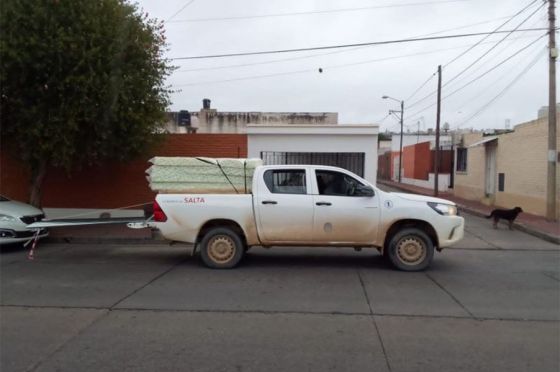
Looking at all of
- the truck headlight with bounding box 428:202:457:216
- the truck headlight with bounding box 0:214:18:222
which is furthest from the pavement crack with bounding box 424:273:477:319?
the truck headlight with bounding box 0:214:18:222

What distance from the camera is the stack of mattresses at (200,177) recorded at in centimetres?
889

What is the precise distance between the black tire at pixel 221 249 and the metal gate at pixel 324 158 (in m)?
6.61

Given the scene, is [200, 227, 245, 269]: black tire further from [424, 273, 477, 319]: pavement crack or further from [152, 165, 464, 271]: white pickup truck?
[424, 273, 477, 319]: pavement crack

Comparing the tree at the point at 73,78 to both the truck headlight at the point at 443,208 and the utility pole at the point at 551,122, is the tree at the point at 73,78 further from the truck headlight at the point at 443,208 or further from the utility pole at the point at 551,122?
the utility pole at the point at 551,122

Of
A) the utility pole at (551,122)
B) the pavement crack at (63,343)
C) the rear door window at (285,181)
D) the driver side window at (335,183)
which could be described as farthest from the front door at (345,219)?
the utility pole at (551,122)

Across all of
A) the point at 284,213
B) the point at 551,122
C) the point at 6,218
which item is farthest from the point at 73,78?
the point at 551,122

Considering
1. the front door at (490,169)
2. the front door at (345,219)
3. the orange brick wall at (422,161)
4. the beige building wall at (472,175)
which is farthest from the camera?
the orange brick wall at (422,161)

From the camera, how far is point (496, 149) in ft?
72.2

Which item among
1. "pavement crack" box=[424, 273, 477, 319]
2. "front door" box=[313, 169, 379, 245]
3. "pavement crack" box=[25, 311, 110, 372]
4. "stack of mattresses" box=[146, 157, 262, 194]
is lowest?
"pavement crack" box=[25, 311, 110, 372]

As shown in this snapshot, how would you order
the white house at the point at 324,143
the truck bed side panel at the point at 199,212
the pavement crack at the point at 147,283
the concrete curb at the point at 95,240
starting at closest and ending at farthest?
the pavement crack at the point at 147,283
the truck bed side panel at the point at 199,212
the concrete curb at the point at 95,240
the white house at the point at 324,143

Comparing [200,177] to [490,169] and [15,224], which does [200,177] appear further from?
[490,169]

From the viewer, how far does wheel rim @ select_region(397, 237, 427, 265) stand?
8.52 m

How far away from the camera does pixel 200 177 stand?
8961 mm

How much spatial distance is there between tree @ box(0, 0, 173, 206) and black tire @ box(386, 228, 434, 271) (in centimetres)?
676
